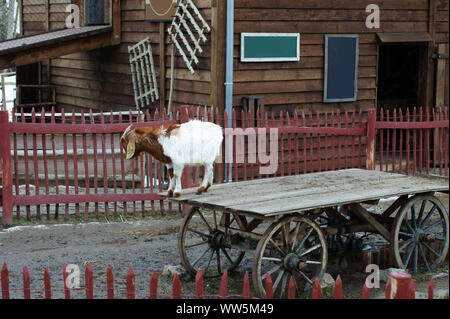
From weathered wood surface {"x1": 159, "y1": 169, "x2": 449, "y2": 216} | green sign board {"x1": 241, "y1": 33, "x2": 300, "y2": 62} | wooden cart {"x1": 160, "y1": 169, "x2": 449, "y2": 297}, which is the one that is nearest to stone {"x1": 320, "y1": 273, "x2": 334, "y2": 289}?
wooden cart {"x1": 160, "y1": 169, "x2": 449, "y2": 297}

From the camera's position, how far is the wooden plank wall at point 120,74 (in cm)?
1237

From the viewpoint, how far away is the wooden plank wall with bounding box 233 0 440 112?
12156 millimetres

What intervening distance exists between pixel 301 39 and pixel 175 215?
14.1ft

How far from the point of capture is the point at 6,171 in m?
9.53

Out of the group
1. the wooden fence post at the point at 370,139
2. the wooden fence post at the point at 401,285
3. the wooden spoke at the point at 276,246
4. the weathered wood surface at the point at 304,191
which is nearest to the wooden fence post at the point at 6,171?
the weathered wood surface at the point at 304,191

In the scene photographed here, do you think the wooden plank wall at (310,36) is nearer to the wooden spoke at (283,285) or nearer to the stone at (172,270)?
the stone at (172,270)

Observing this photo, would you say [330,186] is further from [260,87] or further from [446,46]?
[446,46]

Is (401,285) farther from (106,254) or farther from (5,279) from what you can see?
(106,254)

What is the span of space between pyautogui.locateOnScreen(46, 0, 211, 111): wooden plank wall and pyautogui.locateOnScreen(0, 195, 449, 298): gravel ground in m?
3.05

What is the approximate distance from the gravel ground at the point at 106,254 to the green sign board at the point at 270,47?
3303 mm

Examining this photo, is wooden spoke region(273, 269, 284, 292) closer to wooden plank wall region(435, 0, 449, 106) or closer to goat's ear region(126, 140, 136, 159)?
goat's ear region(126, 140, 136, 159)

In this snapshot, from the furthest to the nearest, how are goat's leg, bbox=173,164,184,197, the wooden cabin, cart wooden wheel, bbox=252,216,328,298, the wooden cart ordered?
the wooden cabin
goat's leg, bbox=173,164,184,197
the wooden cart
cart wooden wheel, bbox=252,216,328,298
